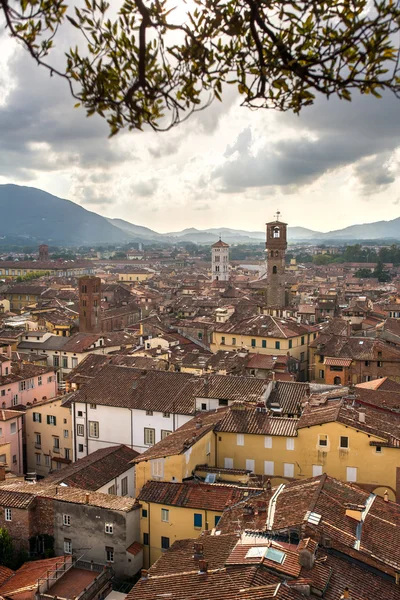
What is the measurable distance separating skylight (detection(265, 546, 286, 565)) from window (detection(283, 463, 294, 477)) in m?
9.53

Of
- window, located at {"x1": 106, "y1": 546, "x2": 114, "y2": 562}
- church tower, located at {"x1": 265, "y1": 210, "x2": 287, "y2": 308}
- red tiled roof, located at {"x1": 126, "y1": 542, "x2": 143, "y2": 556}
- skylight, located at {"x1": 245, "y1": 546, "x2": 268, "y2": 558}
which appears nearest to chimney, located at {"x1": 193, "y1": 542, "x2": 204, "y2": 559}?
skylight, located at {"x1": 245, "y1": 546, "x2": 268, "y2": 558}

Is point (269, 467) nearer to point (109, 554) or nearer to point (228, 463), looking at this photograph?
point (228, 463)

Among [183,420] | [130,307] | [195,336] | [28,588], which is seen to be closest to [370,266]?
[130,307]

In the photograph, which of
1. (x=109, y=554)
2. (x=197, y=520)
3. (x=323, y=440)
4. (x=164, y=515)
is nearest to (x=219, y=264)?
(x=323, y=440)

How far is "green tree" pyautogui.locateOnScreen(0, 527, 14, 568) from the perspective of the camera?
18844 millimetres

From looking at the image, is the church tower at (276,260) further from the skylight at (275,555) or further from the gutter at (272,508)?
the skylight at (275,555)

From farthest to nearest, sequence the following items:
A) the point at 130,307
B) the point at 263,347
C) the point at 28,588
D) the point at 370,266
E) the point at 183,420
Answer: the point at 370,266 < the point at 130,307 < the point at 263,347 < the point at 183,420 < the point at 28,588

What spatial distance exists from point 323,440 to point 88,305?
40513mm

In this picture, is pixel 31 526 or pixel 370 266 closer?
pixel 31 526

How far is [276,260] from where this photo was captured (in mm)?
67625

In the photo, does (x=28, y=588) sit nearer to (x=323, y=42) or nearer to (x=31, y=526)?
(x=31, y=526)

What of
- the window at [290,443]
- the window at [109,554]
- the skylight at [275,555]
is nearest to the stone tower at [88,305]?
the window at [290,443]

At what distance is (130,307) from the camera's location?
7625 centimetres

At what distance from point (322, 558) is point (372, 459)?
875 cm
